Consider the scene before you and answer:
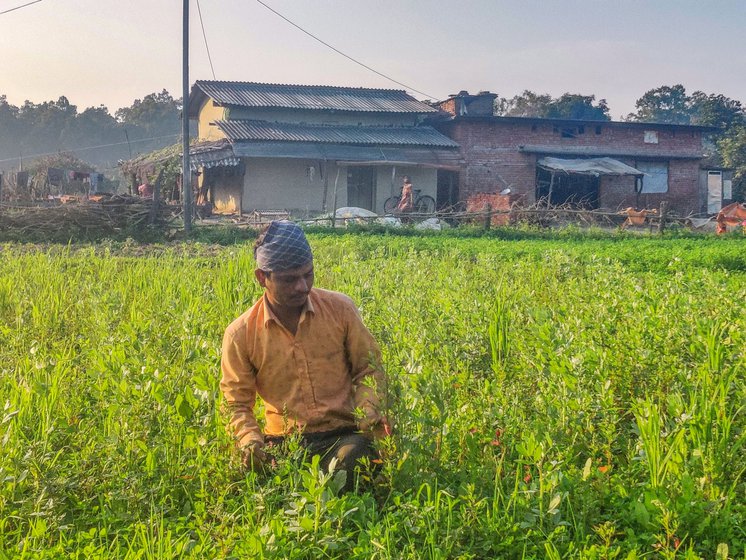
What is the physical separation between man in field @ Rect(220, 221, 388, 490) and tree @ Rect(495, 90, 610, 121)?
141ft

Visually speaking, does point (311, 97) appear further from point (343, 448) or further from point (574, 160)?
point (343, 448)

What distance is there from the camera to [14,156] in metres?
67.1

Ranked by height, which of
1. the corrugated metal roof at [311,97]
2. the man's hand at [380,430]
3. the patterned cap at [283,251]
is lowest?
the man's hand at [380,430]

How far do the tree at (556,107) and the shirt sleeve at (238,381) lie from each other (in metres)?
43.0

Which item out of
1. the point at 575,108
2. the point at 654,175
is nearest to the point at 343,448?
the point at 654,175

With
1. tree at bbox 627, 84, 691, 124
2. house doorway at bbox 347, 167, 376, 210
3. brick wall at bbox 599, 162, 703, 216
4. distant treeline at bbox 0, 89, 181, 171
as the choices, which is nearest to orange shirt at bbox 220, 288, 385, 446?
house doorway at bbox 347, 167, 376, 210

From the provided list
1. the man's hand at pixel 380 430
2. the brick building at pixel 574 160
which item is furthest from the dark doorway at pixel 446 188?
the man's hand at pixel 380 430

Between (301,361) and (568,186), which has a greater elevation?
(568,186)

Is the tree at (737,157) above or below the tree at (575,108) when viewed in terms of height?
below

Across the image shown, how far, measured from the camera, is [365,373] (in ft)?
10.9

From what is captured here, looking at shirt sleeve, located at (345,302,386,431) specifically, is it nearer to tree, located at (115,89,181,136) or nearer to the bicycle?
the bicycle

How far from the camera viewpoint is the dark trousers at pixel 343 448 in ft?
10.2

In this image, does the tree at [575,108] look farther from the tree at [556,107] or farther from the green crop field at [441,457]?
the green crop field at [441,457]

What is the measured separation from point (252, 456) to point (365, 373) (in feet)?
1.98
